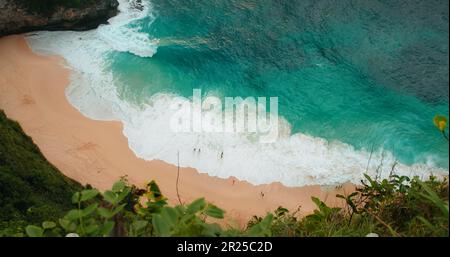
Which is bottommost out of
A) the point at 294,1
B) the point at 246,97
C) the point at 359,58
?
the point at 246,97

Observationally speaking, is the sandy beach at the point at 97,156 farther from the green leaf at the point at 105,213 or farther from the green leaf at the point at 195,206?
the green leaf at the point at 105,213

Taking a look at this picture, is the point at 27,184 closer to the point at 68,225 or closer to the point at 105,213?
the point at 68,225

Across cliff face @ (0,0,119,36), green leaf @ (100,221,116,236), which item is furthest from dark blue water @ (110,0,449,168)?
green leaf @ (100,221,116,236)

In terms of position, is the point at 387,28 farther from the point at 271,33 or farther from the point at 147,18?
the point at 147,18

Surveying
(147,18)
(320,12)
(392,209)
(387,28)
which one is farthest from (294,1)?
(392,209)

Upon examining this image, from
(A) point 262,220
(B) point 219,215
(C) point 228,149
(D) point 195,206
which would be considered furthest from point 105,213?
(C) point 228,149

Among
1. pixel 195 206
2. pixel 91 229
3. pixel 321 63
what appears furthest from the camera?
pixel 321 63

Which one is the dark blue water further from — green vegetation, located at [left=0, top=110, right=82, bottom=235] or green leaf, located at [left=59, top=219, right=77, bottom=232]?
green leaf, located at [left=59, top=219, right=77, bottom=232]
